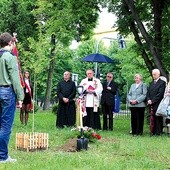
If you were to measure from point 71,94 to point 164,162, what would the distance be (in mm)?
6175

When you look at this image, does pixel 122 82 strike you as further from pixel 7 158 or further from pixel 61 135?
pixel 7 158

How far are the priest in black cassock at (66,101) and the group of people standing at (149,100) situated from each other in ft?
5.87

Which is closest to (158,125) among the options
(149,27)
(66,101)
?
(66,101)

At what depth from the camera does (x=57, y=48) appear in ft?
104

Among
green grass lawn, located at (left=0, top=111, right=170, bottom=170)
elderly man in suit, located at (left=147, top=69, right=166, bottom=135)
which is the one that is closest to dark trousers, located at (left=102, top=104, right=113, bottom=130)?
elderly man in suit, located at (left=147, top=69, right=166, bottom=135)

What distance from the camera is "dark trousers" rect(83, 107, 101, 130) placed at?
13133 mm

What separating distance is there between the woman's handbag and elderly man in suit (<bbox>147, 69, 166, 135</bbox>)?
0.96 ft

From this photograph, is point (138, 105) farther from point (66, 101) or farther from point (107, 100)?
point (66, 101)

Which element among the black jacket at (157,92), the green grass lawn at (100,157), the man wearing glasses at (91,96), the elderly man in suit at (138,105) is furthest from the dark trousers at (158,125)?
the green grass lawn at (100,157)

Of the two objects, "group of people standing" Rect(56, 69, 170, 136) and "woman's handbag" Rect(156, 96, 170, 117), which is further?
"group of people standing" Rect(56, 69, 170, 136)

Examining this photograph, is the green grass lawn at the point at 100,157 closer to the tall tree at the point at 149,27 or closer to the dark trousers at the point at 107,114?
the dark trousers at the point at 107,114

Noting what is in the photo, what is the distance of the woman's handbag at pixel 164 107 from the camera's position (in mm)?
11625

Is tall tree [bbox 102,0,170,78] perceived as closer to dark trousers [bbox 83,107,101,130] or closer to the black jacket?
the black jacket

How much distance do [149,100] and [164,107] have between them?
582 mm
